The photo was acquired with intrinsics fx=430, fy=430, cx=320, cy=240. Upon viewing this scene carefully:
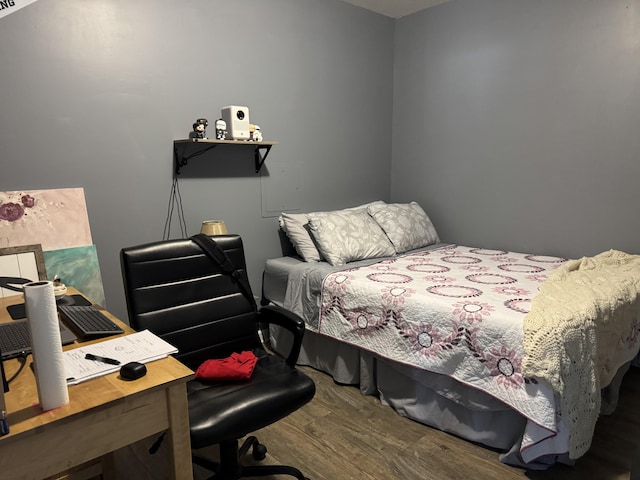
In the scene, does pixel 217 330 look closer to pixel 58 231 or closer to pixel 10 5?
pixel 58 231

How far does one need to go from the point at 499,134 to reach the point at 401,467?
242 cm

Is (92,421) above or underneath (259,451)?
above

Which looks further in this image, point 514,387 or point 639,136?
point 639,136

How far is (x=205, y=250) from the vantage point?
183 centimetres

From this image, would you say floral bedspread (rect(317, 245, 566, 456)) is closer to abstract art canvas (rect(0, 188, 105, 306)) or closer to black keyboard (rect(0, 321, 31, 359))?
abstract art canvas (rect(0, 188, 105, 306))

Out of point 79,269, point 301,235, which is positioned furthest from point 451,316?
point 79,269

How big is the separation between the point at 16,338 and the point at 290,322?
918 mm

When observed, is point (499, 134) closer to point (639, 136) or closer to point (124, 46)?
point (639, 136)

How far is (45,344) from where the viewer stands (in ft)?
3.07

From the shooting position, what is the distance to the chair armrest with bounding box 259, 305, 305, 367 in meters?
1.70

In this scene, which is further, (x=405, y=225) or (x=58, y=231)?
(x=405, y=225)

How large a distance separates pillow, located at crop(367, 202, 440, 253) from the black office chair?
5.04 ft

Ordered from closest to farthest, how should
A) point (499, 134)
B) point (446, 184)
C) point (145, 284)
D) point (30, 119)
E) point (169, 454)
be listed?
point (169, 454) → point (145, 284) → point (30, 119) → point (499, 134) → point (446, 184)

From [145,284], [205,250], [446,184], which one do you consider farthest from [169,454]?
[446,184]
